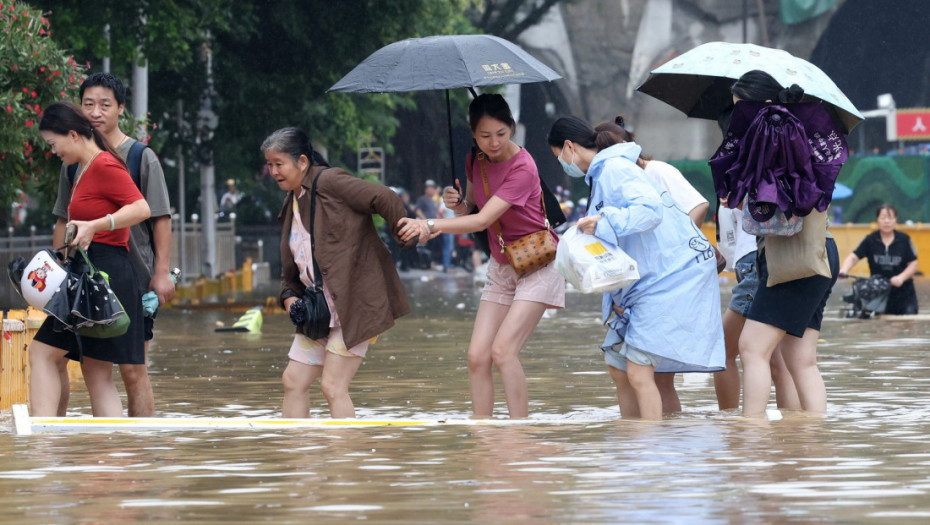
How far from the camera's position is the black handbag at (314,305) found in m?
8.46

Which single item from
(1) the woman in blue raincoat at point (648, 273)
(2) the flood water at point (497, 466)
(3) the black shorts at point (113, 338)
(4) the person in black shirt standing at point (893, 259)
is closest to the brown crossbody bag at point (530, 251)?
(1) the woman in blue raincoat at point (648, 273)

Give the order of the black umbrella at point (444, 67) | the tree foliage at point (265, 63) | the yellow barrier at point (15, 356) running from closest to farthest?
the black umbrella at point (444, 67) < the yellow barrier at point (15, 356) < the tree foliage at point (265, 63)

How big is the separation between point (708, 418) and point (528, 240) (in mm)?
1218

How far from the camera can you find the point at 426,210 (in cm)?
3922

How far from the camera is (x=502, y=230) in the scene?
8.99 metres

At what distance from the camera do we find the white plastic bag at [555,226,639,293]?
830 centimetres

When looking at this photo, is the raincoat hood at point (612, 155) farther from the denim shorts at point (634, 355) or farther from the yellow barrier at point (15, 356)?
the yellow barrier at point (15, 356)

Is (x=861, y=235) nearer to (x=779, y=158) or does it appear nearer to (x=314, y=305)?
(x=779, y=158)

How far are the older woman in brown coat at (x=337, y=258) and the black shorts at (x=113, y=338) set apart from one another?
2.36ft

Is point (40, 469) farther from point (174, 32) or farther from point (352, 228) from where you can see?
point (174, 32)

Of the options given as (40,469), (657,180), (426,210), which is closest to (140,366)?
(40,469)

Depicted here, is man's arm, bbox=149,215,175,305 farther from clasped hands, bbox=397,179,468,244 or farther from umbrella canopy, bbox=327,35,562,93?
umbrella canopy, bbox=327,35,562,93

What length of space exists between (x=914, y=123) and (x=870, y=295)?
28412 mm

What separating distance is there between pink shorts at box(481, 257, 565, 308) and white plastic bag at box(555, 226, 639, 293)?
0.48m
